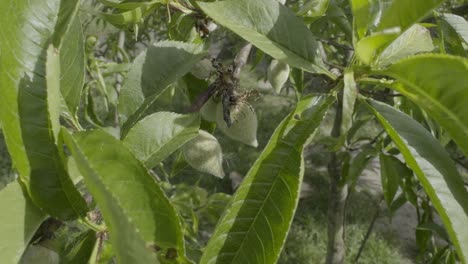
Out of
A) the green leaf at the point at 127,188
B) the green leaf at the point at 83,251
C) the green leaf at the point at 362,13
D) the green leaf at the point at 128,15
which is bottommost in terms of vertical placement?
the green leaf at the point at 83,251

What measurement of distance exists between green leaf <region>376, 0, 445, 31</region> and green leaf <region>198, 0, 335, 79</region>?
0.48 ft

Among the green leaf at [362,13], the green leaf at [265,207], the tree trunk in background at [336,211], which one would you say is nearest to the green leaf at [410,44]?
the green leaf at [362,13]

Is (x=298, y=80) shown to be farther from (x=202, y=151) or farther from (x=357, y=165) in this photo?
(x=357, y=165)

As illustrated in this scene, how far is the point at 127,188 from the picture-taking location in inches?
18.7

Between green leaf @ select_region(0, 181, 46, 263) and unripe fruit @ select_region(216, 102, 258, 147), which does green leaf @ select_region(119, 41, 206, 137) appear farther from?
green leaf @ select_region(0, 181, 46, 263)

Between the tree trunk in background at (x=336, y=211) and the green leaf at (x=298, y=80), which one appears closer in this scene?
the green leaf at (x=298, y=80)

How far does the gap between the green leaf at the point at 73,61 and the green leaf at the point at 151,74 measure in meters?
0.11

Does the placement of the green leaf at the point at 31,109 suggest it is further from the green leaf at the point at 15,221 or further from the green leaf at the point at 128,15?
the green leaf at the point at 128,15

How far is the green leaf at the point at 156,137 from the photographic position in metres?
0.65

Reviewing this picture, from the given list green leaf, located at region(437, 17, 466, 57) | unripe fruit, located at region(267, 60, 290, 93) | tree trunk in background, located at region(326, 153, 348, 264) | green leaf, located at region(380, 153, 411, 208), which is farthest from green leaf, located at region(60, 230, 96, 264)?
tree trunk in background, located at region(326, 153, 348, 264)

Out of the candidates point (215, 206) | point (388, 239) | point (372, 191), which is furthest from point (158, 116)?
point (372, 191)

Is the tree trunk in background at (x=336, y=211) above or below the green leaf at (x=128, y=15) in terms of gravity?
below

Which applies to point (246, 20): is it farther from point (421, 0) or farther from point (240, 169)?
point (240, 169)

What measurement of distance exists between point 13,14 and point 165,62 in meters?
0.27
